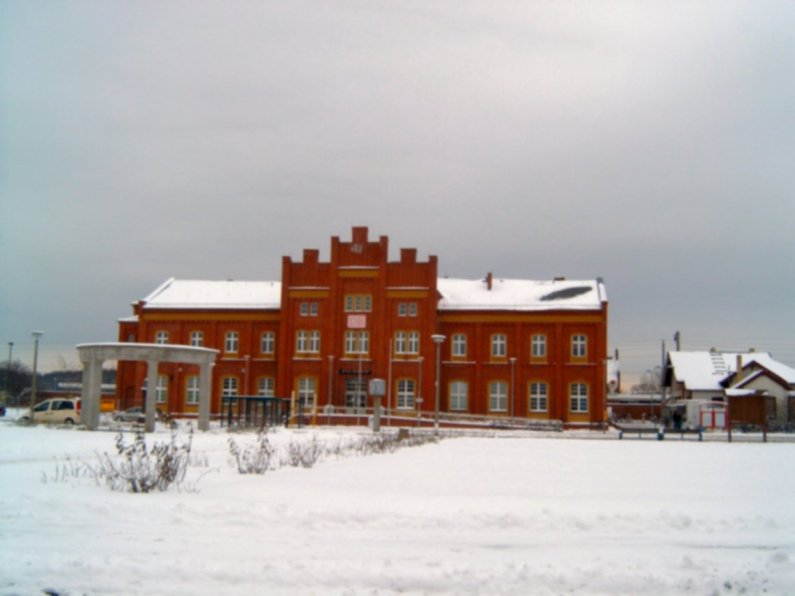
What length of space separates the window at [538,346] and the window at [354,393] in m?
12.1

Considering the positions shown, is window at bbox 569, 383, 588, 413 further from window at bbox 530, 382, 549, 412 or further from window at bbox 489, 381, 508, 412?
→ window at bbox 489, 381, 508, 412

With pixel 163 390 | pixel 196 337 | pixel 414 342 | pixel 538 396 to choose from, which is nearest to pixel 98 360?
pixel 414 342

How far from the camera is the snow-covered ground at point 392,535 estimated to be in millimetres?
7641

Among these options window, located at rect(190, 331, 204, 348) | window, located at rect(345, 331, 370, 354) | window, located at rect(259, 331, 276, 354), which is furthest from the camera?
window, located at rect(190, 331, 204, 348)

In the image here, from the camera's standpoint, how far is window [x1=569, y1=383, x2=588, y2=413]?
56.4m

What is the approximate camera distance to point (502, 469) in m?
18.8

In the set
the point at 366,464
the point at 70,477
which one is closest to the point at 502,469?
the point at 366,464

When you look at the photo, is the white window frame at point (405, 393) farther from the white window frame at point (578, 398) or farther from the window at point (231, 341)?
the window at point (231, 341)

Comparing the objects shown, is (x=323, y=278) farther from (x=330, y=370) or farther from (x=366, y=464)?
(x=366, y=464)

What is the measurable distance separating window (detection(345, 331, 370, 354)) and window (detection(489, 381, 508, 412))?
9186 mm

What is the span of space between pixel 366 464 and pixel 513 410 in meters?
38.8

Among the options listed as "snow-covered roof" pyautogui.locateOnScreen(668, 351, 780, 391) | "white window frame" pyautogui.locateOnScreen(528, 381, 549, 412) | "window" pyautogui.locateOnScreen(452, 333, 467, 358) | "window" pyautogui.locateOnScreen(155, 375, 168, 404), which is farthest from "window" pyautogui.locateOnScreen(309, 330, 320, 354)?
"snow-covered roof" pyautogui.locateOnScreen(668, 351, 780, 391)

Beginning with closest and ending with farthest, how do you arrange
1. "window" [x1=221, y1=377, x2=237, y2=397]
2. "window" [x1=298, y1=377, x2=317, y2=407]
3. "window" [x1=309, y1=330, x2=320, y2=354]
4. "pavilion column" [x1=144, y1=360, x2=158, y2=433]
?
1. "pavilion column" [x1=144, y1=360, x2=158, y2=433]
2. "window" [x1=298, y1=377, x2=317, y2=407]
3. "window" [x1=309, y1=330, x2=320, y2=354]
4. "window" [x1=221, y1=377, x2=237, y2=397]

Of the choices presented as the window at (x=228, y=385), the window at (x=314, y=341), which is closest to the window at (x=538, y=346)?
the window at (x=314, y=341)
